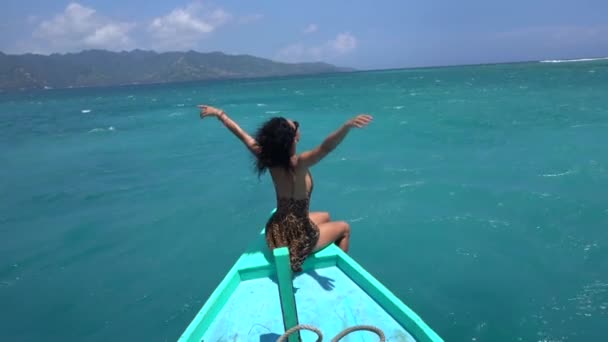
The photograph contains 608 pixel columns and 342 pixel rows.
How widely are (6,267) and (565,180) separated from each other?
39.0 feet

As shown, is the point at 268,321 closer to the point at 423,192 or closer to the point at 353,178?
the point at 423,192

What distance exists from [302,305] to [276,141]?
4.72 ft

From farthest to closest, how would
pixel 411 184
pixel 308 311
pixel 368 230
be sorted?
pixel 411 184
pixel 368 230
pixel 308 311

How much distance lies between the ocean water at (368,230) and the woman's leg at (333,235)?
4.00ft

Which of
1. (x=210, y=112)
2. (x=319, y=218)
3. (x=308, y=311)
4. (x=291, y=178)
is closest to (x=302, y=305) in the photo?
(x=308, y=311)

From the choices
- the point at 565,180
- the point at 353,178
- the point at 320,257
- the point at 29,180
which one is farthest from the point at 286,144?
the point at 29,180

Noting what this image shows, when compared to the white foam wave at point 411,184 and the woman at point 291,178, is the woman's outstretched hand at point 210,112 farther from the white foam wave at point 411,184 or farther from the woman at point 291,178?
the white foam wave at point 411,184

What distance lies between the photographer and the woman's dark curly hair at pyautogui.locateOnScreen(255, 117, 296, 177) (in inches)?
128

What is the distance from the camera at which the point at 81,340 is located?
197 inches

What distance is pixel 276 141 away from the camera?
325cm

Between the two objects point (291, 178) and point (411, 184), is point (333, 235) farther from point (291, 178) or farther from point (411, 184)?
point (411, 184)

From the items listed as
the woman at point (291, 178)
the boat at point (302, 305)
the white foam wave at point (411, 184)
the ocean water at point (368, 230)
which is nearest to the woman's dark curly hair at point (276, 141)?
the woman at point (291, 178)

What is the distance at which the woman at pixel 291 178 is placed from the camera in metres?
3.24

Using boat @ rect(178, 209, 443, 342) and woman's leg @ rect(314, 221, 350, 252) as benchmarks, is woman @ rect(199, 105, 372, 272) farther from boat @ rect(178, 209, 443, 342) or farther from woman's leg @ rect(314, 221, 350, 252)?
boat @ rect(178, 209, 443, 342)
